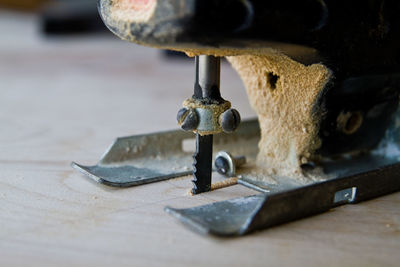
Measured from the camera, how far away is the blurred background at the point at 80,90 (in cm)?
97

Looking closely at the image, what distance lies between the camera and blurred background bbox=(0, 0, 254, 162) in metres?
0.97

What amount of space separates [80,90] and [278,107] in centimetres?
89

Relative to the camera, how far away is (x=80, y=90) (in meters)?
1.51

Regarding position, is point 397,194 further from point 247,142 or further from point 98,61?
point 98,61

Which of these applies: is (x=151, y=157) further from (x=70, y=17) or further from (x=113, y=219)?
(x=70, y=17)

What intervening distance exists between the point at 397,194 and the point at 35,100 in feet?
3.20

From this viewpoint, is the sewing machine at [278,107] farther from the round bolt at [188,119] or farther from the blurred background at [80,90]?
the blurred background at [80,90]

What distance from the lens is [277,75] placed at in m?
0.75

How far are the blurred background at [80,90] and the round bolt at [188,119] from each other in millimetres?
251

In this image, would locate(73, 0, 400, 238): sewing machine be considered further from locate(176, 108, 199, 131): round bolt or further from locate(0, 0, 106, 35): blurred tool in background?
locate(0, 0, 106, 35): blurred tool in background

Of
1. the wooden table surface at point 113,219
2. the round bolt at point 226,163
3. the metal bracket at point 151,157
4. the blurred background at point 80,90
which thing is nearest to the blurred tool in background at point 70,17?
the blurred background at point 80,90

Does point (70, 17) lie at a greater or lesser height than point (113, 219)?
greater

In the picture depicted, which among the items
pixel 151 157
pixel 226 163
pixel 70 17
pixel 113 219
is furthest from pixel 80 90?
pixel 70 17

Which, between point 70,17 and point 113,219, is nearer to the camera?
point 113,219
